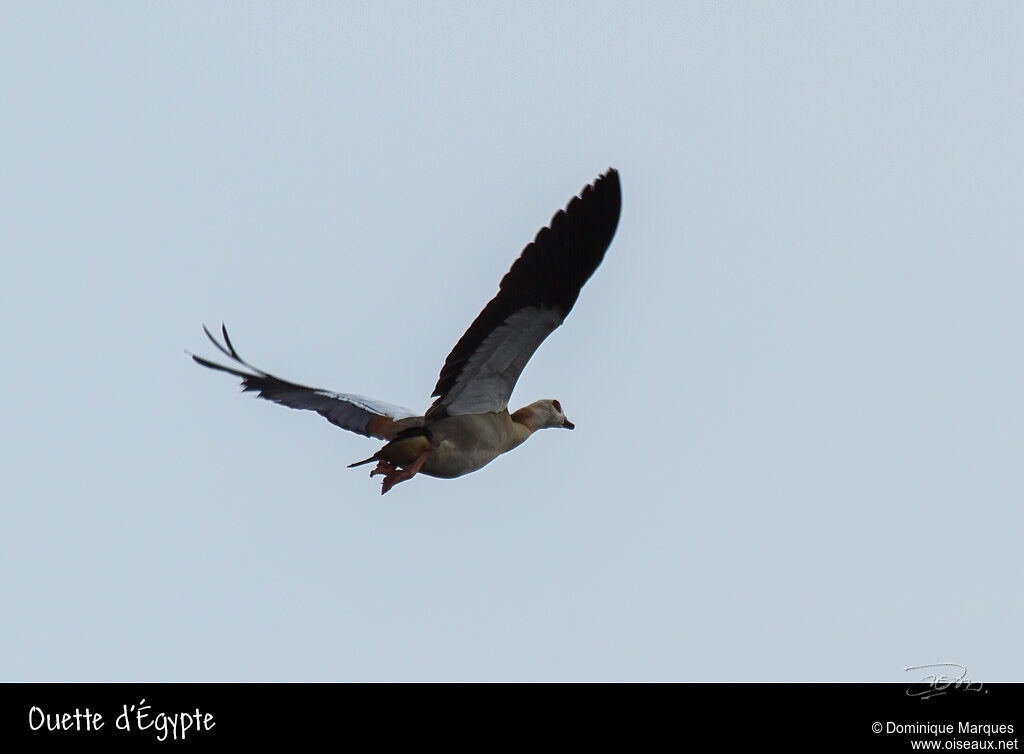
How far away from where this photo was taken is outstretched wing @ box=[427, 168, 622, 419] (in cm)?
828

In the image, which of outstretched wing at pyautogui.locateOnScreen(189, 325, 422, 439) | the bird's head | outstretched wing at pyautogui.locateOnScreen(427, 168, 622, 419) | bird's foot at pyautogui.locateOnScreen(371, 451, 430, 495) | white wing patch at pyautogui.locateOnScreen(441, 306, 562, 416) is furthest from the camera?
the bird's head

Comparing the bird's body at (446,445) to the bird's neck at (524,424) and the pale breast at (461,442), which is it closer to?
the pale breast at (461,442)

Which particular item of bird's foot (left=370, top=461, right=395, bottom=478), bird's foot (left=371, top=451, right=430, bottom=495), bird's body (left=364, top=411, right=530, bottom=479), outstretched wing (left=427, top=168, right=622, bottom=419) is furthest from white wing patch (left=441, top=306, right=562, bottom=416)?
bird's foot (left=370, top=461, right=395, bottom=478)

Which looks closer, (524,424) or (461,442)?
(461,442)

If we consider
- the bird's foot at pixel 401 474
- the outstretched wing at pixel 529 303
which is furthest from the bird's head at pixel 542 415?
the bird's foot at pixel 401 474

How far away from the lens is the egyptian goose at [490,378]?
8.36 m

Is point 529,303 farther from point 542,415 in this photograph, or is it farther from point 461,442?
point 542,415

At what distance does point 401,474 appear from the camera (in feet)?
31.3

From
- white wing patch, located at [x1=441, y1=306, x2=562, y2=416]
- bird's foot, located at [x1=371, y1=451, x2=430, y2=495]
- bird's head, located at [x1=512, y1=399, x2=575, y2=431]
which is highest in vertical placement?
bird's head, located at [x1=512, y1=399, x2=575, y2=431]

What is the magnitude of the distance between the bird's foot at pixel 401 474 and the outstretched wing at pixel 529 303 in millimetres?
363

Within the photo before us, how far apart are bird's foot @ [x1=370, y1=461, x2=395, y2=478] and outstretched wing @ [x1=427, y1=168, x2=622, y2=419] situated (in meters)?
0.51

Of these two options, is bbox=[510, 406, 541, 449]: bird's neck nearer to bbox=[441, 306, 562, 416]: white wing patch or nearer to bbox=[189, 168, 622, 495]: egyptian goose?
bbox=[189, 168, 622, 495]: egyptian goose

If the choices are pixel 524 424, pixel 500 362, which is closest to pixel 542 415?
pixel 524 424

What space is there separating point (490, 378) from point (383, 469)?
1093 millimetres
